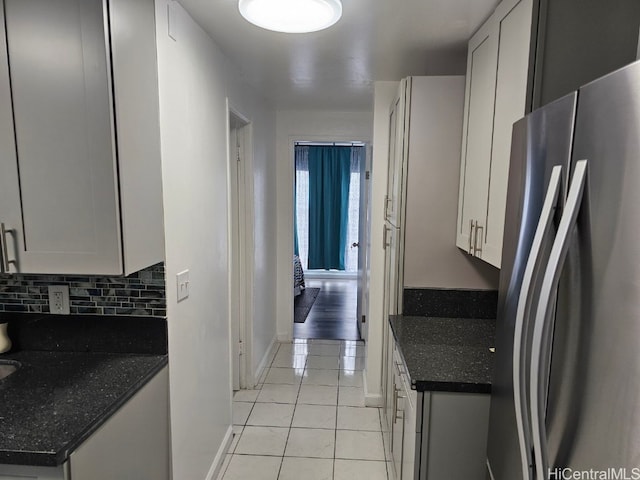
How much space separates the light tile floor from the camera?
2.35 m

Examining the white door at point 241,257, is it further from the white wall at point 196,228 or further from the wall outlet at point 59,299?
the wall outlet at point 59,299

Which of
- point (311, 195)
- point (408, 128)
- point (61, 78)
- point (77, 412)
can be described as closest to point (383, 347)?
point (408, 128)

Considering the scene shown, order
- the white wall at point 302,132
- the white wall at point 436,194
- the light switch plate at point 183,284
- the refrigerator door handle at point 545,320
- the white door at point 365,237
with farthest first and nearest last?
the white wall at point 302,132, the white door at point 365,237, the white wall at point 436,194, the light switch plate at point 183,284, the refrigerator door handle at point 545,320

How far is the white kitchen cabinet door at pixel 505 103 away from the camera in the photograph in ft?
4.49

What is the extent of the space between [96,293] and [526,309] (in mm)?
1599

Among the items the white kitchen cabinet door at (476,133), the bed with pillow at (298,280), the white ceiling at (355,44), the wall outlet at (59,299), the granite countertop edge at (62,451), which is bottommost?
the bed with pillow at (298,280)

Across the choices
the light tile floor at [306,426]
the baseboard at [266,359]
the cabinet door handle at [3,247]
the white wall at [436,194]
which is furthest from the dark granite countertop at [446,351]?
the baseboard at [266,359]

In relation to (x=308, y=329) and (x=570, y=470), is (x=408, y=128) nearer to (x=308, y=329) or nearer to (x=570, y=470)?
(x=570, y=470)

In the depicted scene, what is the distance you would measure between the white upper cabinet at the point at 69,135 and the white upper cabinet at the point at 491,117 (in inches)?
51.8

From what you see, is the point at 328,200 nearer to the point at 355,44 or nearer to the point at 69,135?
the point at 355,44

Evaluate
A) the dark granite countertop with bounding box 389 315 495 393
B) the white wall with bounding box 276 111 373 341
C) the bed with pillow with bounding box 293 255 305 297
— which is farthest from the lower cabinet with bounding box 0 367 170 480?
the bed with pillow with bounding box 293 255 305 297

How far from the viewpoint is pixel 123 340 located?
170 centimetres

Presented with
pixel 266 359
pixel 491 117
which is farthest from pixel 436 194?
pixel 266 359

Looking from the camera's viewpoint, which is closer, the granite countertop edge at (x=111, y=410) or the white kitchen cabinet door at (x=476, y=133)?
the granite countertop edge at (x=111, y=410)
